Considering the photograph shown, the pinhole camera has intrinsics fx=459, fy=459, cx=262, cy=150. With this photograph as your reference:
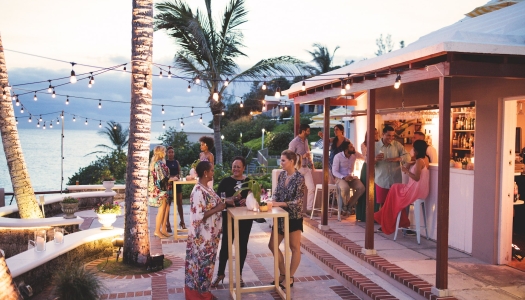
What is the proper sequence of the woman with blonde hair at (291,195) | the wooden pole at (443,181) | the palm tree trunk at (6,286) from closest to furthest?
the palm tree trunk at (6,286), the wooden pole at (443,181), the woman with blonde hair at (291,195)

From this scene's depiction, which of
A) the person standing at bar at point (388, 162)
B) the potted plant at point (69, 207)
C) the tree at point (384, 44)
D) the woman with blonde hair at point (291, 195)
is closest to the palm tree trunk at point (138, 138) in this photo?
the woman with blonde hair at point (291, 195)

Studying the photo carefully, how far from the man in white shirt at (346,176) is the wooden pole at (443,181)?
3985 millimetres

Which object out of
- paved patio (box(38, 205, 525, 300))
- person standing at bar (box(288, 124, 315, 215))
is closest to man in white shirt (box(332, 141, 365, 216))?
person standing at bar (box(288, 124, 315, 215))

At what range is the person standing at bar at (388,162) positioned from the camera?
8.02m

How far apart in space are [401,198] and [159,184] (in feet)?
14.4

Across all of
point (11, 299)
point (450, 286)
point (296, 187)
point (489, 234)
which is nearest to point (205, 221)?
point (296, 187)

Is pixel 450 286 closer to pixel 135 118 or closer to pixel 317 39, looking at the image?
pixel 135 118

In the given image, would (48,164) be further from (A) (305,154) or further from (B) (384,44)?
(A) (305,154)

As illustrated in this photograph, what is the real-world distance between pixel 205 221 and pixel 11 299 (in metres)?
2.02

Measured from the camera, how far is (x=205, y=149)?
893cm

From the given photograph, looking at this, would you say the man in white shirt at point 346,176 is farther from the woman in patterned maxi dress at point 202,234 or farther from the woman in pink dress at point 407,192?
the woman in patterned maxi dress at point 202,234

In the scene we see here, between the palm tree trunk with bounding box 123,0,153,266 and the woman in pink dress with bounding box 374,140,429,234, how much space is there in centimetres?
388

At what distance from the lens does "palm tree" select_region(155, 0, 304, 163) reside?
51.4ft

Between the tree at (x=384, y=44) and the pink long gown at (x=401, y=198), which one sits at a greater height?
the tree at (x=384, y=44)
